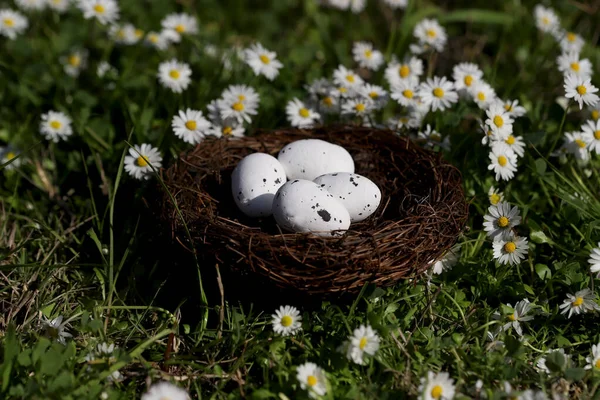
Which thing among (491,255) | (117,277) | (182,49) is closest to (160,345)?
(117,277)

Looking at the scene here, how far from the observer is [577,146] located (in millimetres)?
3459

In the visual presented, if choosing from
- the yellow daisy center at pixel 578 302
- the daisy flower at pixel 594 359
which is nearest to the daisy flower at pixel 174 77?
the yellow daisy center at pixel 578 302

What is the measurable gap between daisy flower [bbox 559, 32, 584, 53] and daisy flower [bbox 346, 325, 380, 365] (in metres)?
2.45

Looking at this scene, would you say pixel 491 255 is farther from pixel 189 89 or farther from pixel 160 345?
pixel 189 89

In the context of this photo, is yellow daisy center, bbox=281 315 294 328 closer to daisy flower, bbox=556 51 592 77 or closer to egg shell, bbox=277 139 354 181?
egg shell, bbox=277 139 354 181

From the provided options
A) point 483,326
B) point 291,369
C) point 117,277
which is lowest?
point 117,277

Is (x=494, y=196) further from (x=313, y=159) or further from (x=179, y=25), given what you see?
(x=179, y=25)

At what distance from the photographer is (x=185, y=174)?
320 cm

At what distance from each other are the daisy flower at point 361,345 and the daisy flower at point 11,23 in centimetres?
304

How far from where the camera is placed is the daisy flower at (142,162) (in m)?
3.30

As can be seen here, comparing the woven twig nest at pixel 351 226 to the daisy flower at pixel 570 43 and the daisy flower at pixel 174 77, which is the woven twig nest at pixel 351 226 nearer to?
the daisy flower at pixel 174 77

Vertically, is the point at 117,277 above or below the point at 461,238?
below

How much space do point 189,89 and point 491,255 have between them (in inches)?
81.1

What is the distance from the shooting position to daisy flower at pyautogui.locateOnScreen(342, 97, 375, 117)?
363 cm
